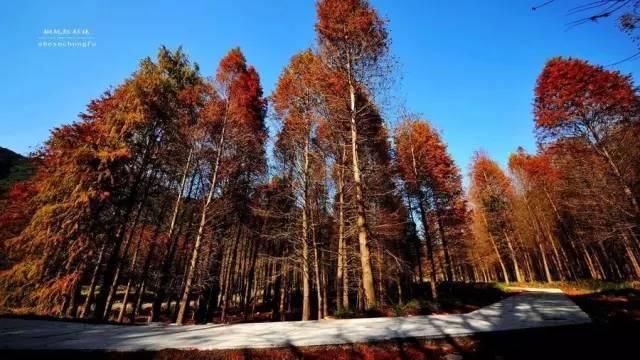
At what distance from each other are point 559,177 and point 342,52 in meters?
20.3

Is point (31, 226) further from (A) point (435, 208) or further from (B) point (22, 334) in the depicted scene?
(A) point (435, 208)

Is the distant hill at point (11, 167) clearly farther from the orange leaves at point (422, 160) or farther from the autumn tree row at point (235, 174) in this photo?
the orange leaves at point (422, 160)

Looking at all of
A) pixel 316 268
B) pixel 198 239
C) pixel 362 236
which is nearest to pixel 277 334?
pixel 362 236

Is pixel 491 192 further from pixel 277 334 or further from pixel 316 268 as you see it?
pixel 277 334

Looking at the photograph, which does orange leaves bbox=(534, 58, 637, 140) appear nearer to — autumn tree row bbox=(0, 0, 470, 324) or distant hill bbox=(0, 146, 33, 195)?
autumn tree row bbox=(0, 0, 470, 324)

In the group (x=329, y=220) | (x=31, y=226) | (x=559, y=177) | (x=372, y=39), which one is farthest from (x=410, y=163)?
(x=31, y=226)

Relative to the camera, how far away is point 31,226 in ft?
36.4

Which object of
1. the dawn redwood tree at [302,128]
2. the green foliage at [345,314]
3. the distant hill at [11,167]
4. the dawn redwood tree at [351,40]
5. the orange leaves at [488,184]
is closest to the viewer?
the green foliage at [345,314]

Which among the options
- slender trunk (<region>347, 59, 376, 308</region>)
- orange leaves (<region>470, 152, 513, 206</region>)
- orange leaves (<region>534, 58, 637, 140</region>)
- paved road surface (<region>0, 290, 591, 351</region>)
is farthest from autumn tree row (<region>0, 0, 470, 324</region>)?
orange leaves (<region>470, 152, 513, 206</region>)

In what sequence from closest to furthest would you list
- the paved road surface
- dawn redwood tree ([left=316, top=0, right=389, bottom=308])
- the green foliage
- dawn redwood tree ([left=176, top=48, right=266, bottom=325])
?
1. the paved road surface
2. the green foliage
3. dawn redwood tree ([left=316, top=0, right=389, bottom=308])
4. dawn redwood tree ([left=176, top=48, right=266, bottom=325])

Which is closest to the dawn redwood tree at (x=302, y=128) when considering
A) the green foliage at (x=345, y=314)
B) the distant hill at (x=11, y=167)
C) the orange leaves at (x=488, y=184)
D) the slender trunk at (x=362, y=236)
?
the slender trunk at (x=362, y=236)

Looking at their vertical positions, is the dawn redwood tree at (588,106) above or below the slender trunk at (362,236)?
above

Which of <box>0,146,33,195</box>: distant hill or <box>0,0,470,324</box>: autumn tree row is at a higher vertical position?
<box>0,146,33,195</box>: distant hill

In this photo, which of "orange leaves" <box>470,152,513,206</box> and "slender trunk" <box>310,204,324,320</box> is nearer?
"slender trunk" <box>310,204,324,320</box>
